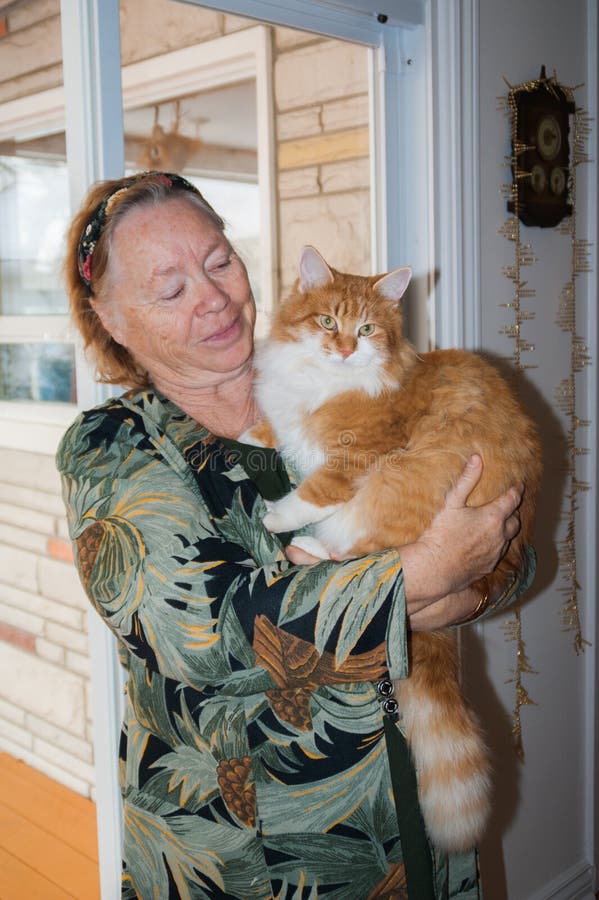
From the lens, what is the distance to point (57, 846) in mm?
1857

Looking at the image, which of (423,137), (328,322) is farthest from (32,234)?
(423,137)

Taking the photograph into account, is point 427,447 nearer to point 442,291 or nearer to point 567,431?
point 442,291

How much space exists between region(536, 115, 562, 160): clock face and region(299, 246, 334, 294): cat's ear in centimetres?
123

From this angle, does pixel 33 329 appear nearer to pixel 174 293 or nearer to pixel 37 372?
pixel 37 372

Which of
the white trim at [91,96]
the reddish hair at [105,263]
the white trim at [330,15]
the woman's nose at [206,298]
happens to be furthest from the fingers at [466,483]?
the white trim at [330,15]

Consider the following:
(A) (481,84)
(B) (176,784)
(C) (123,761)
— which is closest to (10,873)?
(C) (123,761)

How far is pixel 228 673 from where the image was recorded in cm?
106

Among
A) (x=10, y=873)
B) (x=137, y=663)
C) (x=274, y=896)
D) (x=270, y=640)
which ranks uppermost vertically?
(x=270, y=640)

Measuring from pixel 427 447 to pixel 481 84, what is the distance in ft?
4.66

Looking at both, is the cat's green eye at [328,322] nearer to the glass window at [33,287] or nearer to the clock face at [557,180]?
the glass window at [33,287]

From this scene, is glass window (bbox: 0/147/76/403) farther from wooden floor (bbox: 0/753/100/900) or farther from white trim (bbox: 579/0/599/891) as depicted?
white trim (bbox: 579/0/599/891)

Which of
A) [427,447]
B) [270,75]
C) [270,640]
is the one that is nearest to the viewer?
[270,640]

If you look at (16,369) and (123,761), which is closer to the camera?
(123,761)

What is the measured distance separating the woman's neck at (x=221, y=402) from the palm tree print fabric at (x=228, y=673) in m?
0.14
